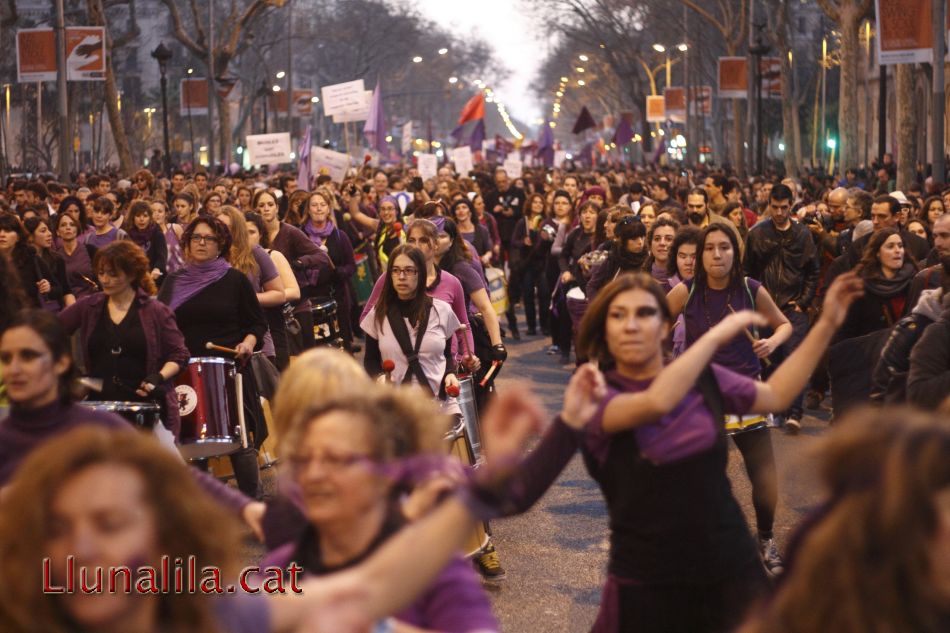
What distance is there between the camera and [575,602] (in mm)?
8039

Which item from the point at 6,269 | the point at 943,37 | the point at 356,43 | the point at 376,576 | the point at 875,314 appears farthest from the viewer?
the point at 356,43

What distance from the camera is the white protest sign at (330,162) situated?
2489cm

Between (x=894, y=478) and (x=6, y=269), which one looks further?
(x=6, y=269)

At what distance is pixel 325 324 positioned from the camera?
572 inches

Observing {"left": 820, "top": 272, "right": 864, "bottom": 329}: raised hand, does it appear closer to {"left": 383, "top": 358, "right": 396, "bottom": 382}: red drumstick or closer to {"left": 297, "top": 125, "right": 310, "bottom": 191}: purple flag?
{"left": 383, "top": 358, "right": 396, "bottom": 382}: red drumstick

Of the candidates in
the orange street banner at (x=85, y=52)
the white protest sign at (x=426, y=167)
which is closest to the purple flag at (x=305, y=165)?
the white protest sign at (x=426, y=167)

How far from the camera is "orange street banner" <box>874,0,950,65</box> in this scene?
22.5 metres

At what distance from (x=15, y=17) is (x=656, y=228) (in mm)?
30046

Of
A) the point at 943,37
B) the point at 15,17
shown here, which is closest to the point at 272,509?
the point at 943,37

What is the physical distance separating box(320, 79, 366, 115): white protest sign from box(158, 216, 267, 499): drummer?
19.4m

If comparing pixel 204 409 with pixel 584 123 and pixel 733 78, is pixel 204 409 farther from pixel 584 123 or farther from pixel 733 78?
pixel 733 78

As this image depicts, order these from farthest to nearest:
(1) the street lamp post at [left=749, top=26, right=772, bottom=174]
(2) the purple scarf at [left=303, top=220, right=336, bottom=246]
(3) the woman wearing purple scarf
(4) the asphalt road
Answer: (1) the street lamp post at [left=749, top=26, right=772, bottom=174], (2) the purple scarf at [left=303, top=220, right=336, bottom=246], (3) the woman wearing purple scarf, (4) the asphalt road

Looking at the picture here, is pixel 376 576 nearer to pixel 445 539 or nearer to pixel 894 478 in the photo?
pixel 445 539

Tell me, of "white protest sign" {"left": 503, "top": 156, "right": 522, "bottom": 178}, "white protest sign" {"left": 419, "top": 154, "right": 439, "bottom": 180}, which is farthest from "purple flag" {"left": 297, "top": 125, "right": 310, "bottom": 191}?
"white protest sign" {"left": 503, "top": 156, "right": 522, "bottom": 178}
